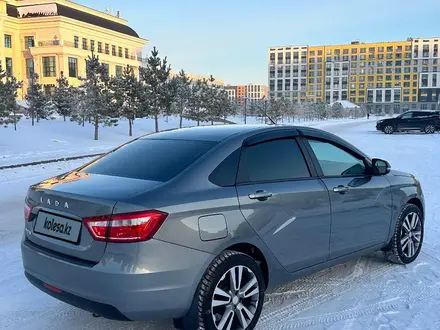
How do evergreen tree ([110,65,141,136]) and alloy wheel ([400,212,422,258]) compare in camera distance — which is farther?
evergreen tree ([110,65,141,136])

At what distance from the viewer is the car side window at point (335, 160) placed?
425 centimetres

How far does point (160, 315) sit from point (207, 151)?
125 cm

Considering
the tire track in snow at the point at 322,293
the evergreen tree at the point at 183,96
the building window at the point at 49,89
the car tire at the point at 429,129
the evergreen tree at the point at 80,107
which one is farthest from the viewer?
the building window at the point at 49,89

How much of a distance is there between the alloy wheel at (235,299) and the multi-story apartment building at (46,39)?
2266 inches

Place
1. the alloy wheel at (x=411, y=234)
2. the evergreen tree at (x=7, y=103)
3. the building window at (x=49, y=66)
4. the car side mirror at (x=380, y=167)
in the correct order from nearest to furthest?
the car side mirror at (x=380, y=167) → the alloy wheel at (x=411, y=234) → the evergreen tree at (x=7, y=103) → the building window at (x=49, y=66)

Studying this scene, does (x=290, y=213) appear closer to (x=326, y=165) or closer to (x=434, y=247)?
(x=326, y=165)

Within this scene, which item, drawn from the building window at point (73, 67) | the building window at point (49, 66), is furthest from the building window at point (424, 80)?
the building window at point (49, 66)

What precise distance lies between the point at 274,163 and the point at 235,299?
3.74 feet

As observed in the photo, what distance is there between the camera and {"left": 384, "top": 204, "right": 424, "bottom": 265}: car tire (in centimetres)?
497

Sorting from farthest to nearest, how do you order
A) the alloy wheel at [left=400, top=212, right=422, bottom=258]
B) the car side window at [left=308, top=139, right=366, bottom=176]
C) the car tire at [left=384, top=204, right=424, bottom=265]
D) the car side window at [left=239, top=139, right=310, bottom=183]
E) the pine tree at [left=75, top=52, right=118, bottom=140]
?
the pine tree at [left=75, top=52, right=118, bottom=140]
the alloy wheel at [left=400, top=212, right=422, bottom=258]
the car tire at [left=384, top=204, right=424, bottom=265]
the car side window at [left=308, top=139, right=366, bottom=176]
the car side window at [left=239, top=139, right=310, bottom=183]

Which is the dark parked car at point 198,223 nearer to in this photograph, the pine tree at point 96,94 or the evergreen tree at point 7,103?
the evergreen tree at point 7,103

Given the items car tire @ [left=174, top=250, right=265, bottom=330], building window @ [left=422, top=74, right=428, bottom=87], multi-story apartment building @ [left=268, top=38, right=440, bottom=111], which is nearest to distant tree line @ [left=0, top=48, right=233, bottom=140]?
car tire @ [left=174, top=250, right=265, bottom=330]

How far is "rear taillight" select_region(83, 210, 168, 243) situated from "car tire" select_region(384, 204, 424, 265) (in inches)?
120

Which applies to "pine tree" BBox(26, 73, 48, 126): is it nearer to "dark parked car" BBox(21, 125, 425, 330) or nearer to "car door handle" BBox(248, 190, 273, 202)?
"dark parked car" BBox(21, 125, 425, 330)
